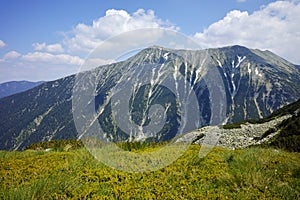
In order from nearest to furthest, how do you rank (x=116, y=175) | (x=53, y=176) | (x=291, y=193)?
(x=291, y=193), (x=53, y=176), (x=116, y=175)

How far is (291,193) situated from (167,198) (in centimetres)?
343

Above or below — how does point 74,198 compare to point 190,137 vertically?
above

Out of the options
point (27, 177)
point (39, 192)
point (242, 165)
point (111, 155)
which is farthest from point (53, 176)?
point (242, 165)

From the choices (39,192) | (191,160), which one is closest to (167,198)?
(39,192)

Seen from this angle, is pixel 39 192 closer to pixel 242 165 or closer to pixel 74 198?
pixel 74 198

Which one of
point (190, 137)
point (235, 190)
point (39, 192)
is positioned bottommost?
point (190, 137)

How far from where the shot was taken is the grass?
22.4 ft

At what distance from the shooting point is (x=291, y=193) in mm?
7051

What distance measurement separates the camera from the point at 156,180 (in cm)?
805

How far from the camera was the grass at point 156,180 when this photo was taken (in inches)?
269

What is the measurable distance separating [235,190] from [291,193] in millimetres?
1459

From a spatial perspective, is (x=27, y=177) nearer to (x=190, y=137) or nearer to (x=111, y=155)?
(x=111, y=155)

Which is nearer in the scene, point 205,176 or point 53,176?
point 53,176

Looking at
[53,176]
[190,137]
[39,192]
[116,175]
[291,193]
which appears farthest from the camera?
[190,137]
